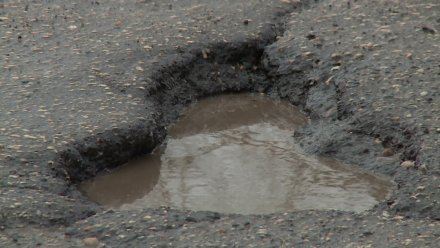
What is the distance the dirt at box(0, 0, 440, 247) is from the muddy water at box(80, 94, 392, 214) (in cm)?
11

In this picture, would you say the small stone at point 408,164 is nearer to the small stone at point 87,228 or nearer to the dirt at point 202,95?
the dirt at point 202,95

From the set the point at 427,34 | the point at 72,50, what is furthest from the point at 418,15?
the point at 72,50

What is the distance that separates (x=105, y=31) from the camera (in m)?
7.05

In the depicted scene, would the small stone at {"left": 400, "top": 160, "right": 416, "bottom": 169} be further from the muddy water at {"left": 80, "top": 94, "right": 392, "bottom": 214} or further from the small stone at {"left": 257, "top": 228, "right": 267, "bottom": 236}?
the small stone at {"left": 257, "top": 228, "right": 267, "bottom": 236}

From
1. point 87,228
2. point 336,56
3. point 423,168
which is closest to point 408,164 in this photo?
point 423,168

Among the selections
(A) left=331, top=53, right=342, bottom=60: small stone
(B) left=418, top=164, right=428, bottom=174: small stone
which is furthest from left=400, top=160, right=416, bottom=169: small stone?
(A) left=331, top=53, right=342, bottom=60: small stone

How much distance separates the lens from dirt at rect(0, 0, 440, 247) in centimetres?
463

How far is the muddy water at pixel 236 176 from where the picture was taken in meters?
5.18

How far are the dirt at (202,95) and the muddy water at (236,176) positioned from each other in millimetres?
106

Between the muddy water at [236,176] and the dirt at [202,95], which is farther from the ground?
the dirt at [202,95]

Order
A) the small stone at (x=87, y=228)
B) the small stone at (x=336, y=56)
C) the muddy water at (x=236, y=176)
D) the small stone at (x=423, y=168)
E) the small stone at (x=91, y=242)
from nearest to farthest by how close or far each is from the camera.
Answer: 1. the small stone at (x=91, y=242)
2. the small stone at (x=87, y=228)
3. the small stone at (x=423, y=168)
4. the muddy water at (x=236, y=176)
5. the small stone at (x=336, y=56)

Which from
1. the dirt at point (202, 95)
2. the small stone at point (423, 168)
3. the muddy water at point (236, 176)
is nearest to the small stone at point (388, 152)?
the dirt at point (202, 95)

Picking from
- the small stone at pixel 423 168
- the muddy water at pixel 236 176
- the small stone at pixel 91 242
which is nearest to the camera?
the small stone at pixel 91 242

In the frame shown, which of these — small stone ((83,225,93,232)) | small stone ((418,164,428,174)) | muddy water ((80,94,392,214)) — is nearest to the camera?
small stone ((83,225,93,232))
